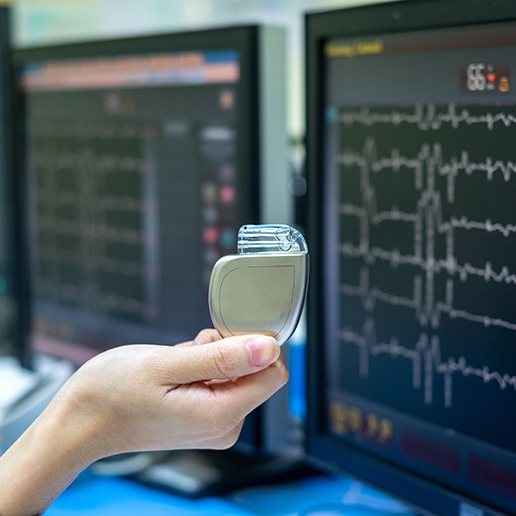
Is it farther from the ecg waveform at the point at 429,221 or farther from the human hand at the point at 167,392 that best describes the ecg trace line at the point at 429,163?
the human hand at the point at 167,392

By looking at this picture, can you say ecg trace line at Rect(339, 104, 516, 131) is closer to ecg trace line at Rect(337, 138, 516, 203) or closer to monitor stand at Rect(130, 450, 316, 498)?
ecg trace line at Rect(337, 138, 516, 203)

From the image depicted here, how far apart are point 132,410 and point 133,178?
0.56m

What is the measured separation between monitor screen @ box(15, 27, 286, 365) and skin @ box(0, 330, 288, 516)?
39 cm

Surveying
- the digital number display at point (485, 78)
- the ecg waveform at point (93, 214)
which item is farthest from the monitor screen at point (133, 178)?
the digital number display at point (485, 78)

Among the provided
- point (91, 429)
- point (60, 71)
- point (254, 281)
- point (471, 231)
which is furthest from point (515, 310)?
point (60, 71)

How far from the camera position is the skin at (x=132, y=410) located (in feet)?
1.99

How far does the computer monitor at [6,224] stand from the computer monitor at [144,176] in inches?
1.6

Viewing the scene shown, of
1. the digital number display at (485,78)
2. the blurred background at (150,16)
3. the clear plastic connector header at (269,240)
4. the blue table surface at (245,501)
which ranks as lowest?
the blue table surface at (245,501)

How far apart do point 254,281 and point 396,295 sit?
27 cm

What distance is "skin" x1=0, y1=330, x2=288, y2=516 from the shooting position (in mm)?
607

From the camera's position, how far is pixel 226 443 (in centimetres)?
69

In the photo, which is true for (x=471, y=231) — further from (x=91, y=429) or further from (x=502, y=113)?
(x=91, y=429)

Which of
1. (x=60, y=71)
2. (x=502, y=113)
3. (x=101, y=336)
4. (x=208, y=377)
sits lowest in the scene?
(x=101, y=336)

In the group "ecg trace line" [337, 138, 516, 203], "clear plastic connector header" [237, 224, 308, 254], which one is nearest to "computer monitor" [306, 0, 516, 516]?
"ecg trace line" [337, 138, 516, 203]
